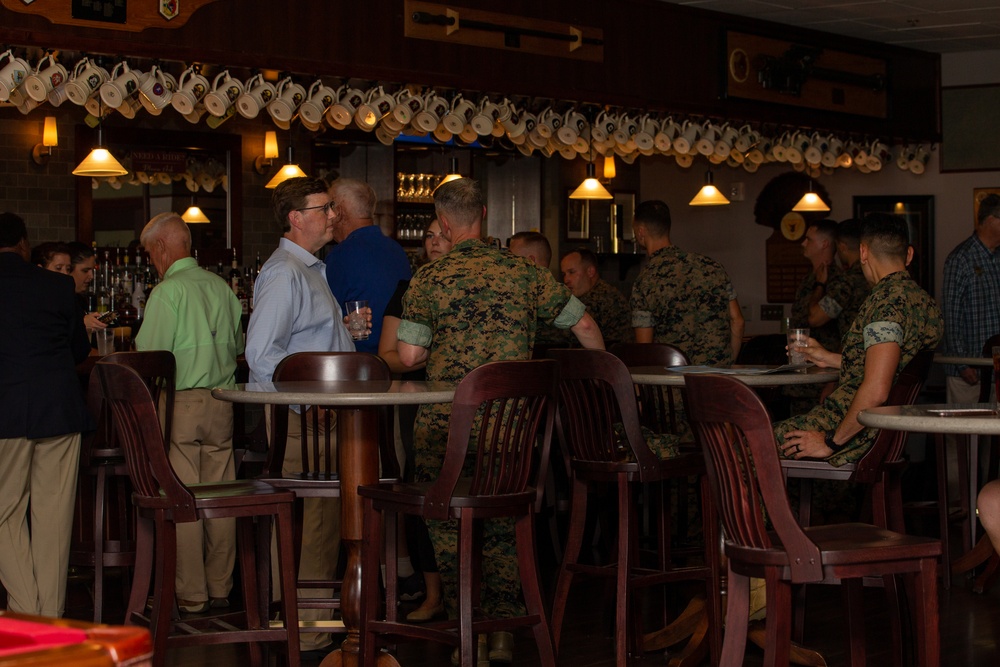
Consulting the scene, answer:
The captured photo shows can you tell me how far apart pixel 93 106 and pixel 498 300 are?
302 cm

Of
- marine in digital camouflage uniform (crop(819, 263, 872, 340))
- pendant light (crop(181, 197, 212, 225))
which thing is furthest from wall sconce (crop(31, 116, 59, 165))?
marine in digital camouflage uniform (crop(819, 263, 872, 340))

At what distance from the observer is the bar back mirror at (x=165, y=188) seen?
9.23m

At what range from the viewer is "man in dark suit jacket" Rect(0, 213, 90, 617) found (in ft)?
14.5

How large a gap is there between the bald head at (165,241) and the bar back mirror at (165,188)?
436cm

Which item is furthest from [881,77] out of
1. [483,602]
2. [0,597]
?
[0,597]

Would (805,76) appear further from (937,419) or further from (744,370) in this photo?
(937,419)

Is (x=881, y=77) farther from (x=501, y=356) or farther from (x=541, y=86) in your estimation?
(x=501, y=356)

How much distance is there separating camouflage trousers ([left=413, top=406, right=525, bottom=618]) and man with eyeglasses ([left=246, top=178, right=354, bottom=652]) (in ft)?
2.23

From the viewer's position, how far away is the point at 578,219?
449 inches

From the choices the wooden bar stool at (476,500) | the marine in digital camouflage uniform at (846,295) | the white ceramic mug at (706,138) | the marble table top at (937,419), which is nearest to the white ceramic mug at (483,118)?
the white ceramic mug at (706,138)

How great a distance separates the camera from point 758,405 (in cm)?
284

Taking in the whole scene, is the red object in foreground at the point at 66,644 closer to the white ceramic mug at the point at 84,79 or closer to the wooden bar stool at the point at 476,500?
the wooden bar stool at the point at 476,500

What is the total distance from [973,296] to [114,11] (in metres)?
4.61

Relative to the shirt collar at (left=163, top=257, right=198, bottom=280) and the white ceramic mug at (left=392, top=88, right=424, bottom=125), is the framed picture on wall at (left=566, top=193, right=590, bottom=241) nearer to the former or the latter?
the white ceramic mug at (left=392, top=88, right=424, bottom=125)
